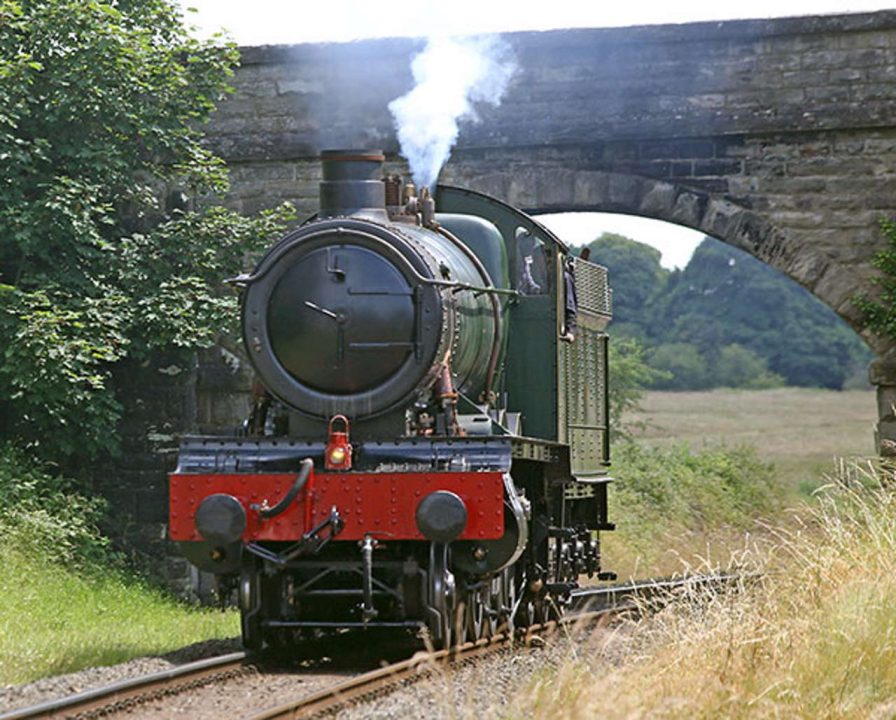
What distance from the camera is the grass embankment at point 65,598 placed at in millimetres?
9930

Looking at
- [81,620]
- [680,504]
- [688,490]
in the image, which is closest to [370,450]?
[81,620]

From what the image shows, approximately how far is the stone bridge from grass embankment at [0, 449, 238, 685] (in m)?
4.36

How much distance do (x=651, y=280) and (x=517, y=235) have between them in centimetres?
5945

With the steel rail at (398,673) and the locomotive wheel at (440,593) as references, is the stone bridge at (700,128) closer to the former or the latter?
the steel rail at (398,673)

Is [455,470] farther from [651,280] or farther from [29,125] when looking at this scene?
[651,280]

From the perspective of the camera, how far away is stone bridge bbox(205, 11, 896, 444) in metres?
15.6

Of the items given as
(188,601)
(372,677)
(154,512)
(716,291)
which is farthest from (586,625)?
(716,291)

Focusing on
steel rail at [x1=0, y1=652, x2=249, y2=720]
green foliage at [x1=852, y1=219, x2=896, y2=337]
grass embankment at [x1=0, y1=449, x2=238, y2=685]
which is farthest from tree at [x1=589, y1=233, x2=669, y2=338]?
steel rail at [x1=0, y1=652, x2=249, y2=720]

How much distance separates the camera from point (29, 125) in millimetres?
15039

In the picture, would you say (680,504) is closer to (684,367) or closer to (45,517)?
(45,517)

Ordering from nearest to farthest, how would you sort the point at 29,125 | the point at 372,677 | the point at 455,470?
1. the point at 372,677
2. the point at 455,470
3. the point at 29,125

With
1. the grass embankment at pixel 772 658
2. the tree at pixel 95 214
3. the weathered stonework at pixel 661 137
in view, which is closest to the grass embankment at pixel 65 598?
the tree at pixel 95 214

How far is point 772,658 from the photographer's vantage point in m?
7.49

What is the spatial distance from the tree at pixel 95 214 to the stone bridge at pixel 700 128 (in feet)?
4.42
